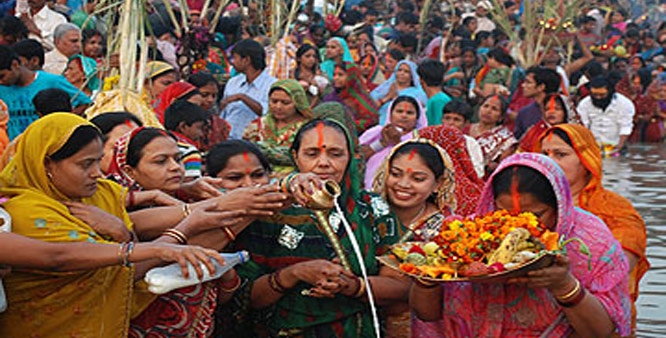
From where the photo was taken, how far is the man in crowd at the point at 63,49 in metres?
8.03

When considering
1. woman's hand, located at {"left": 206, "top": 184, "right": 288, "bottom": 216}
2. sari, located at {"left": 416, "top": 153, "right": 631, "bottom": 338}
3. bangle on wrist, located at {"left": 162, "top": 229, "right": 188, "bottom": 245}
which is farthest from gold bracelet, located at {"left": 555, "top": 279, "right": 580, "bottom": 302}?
bangle on wrist, located at {"left": 162, "top": 229, "right": 188, "bottom": 245}

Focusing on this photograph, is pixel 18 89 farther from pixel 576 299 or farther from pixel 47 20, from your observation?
pixel 576 299

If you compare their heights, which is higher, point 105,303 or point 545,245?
point 545,245

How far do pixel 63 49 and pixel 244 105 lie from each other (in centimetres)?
198

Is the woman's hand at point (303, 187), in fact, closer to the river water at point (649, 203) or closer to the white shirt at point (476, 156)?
the river water at point (649, 203)

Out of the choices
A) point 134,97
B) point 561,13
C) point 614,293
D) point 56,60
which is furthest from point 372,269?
point 561,13

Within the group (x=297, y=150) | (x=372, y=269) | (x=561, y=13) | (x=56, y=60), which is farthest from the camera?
(x=561, y=13)

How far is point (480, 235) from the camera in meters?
2.77

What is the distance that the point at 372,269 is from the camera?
3.32 meters

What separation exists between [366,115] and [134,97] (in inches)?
158

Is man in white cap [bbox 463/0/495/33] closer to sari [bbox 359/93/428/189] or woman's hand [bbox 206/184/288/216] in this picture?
sari [bbox 359/93/428/189]

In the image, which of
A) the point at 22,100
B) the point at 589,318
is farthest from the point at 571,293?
the point at 22,100

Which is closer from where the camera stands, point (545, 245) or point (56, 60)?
point (545, 245)

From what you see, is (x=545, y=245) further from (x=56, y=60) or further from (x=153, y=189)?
(x=56, y=60)
